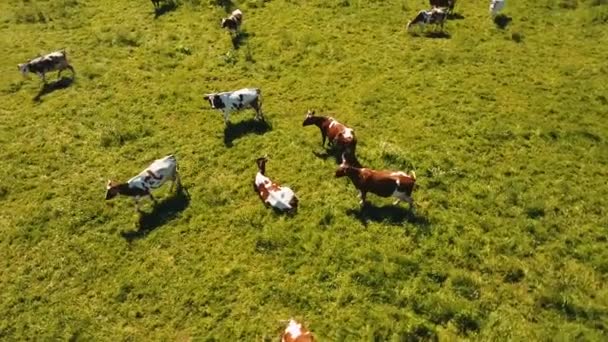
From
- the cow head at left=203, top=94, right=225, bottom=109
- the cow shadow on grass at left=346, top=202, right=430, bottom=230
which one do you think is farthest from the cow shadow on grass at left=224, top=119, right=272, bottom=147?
the cow shadow on grass at left=346, top=202, right=430, bottom=230

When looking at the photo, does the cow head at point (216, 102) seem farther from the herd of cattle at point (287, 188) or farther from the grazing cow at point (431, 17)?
the grazing cow at point (431, 17)

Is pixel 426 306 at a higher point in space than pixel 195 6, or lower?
lower

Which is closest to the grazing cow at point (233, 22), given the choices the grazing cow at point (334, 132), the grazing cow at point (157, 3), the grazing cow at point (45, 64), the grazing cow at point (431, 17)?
the grazing cow at point (157, 3)

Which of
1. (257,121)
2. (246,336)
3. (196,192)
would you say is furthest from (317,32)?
(246,336)

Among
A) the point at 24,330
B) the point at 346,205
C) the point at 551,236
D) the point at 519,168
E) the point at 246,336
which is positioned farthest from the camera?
the point at 519,168

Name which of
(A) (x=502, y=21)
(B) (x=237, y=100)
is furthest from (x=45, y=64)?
(A) (x=502, y=21)

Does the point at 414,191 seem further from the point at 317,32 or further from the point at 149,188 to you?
the point at 317,32
